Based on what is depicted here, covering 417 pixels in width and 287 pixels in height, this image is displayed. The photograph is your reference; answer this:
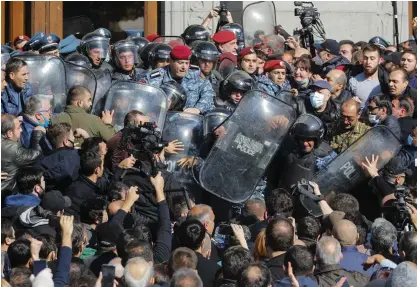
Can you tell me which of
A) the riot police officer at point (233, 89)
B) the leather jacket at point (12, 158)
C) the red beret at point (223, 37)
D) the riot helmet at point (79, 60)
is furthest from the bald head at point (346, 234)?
the red beret at point (223, 37)

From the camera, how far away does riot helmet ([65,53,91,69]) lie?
15.3 m

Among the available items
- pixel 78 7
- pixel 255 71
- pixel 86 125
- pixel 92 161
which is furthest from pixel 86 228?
pixel 78 7

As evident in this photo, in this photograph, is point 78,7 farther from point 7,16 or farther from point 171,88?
point 171,88

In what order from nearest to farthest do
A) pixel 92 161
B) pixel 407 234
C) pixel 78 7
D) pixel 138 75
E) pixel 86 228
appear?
pixel 407 234 < pixel 86 228 < pixel 92 161 < pixel 138 75 < pixel 78 7

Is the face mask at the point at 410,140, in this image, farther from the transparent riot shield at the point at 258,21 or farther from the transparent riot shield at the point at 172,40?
the transparent riot shield at the point at 258,21

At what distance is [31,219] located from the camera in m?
12.5

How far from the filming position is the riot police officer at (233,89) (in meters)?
14.9

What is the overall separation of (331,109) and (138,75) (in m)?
2.05

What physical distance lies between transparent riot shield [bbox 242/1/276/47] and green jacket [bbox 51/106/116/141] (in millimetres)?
4159

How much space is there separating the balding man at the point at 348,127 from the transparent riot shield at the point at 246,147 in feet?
1.89

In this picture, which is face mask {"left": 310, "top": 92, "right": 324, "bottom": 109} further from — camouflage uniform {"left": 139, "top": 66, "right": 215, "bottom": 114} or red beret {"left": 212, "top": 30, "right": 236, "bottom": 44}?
red beret {"left": 212, "top": 30, "right": 236, "bottom": 44}

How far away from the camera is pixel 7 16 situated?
21422 mm

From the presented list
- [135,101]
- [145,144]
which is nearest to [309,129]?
[145,144]

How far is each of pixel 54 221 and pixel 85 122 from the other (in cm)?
225
